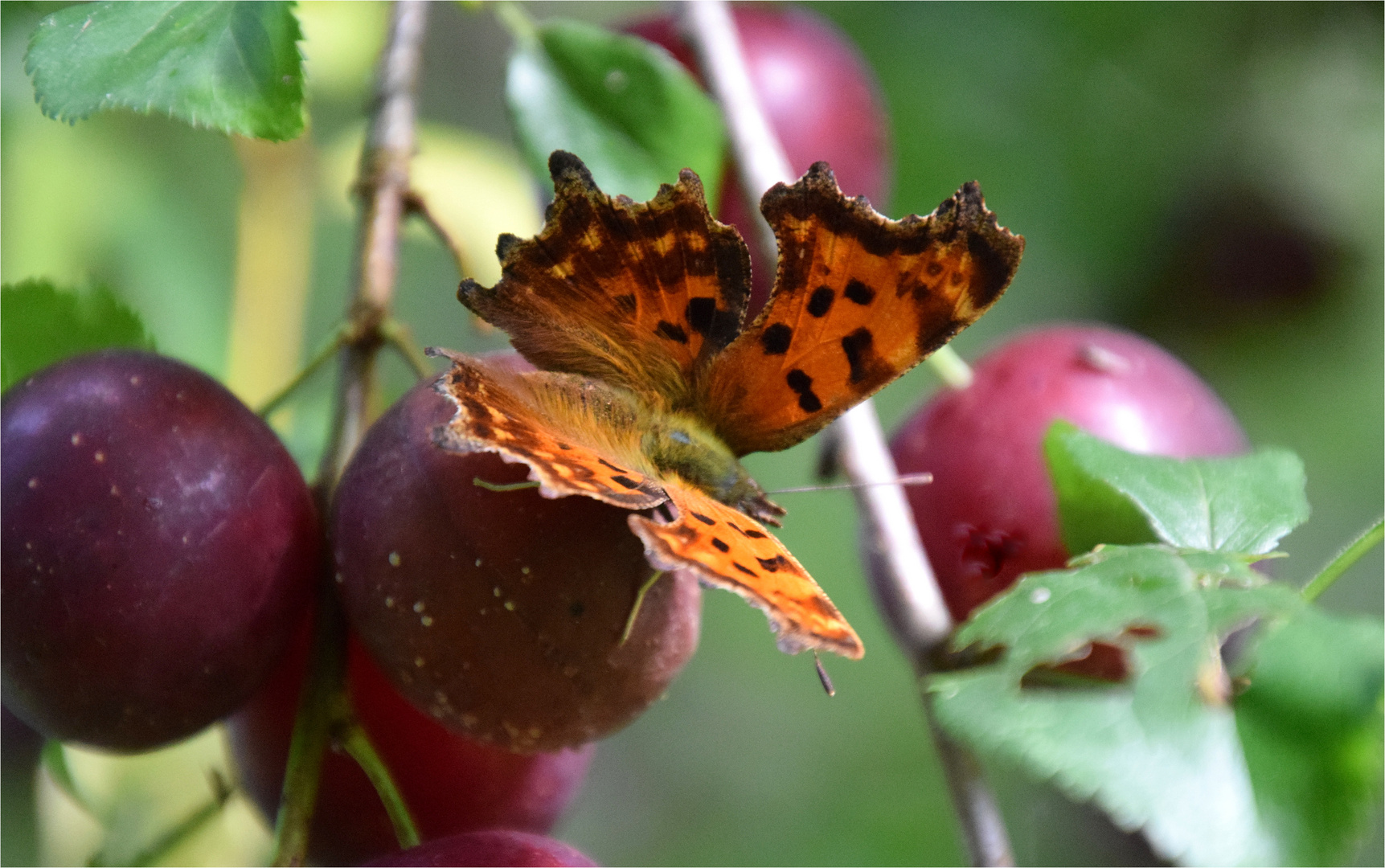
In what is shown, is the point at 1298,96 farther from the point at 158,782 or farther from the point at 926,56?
the point at 158,782

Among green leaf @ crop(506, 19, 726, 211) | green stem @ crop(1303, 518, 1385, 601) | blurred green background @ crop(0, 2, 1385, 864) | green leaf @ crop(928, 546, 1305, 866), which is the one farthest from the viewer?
blurred green background @ crop(0, 2, 1385, 864)

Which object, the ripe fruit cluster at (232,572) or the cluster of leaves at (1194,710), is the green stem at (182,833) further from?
the cluster of leaves at (1194,710)

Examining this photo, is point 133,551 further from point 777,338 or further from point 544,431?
point 777,338

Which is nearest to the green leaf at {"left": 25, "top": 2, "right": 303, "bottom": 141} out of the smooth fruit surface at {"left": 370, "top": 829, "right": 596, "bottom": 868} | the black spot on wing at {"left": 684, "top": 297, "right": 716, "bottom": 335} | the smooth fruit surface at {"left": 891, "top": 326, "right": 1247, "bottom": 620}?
the black spot on wing at {"left": 684, "top": 297, "right": 716, "bottom": 335}

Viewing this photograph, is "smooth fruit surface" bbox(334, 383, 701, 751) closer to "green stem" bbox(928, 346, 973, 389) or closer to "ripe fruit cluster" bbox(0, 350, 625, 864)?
"ripe fruit cluster" bbox(0, 350, 625, 864)

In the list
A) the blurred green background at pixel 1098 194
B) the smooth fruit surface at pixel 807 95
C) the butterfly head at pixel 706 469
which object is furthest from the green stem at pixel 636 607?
the blurred green background at pixel 1098 194

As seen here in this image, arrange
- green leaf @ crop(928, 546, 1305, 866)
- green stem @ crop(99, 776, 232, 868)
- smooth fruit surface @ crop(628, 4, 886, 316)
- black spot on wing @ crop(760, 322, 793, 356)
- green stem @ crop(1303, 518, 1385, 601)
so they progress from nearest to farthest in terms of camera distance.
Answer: green leaf @ crop(928, 546, 1305, 866) < green stem @ crop(1303, 518, 1385, 601) < black spot on wing @ crop(760, 322, 793, 356) < green stem @ crop(99, 776, 232, 868) < smooth fruit surface @ crop(628, 4, 886, 316)

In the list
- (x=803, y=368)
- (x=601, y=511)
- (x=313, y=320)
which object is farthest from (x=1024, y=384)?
(x=313, y=320)
